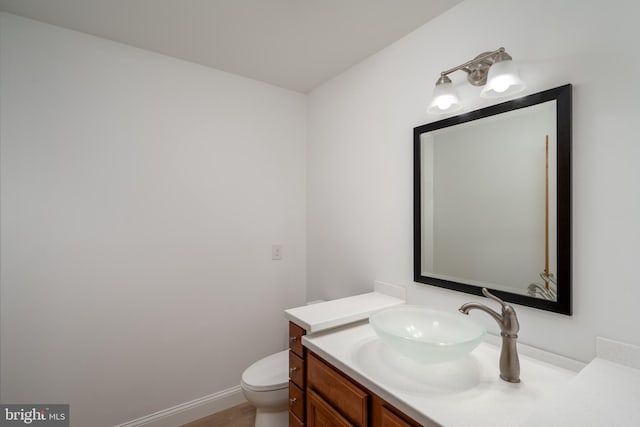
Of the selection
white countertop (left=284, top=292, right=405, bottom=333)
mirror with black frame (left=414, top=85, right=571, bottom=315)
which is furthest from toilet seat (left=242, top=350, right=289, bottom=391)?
mirror with black frame (left=414, top=85, right=571, bottom=315)

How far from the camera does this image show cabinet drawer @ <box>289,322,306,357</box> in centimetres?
145

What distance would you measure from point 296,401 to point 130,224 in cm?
144

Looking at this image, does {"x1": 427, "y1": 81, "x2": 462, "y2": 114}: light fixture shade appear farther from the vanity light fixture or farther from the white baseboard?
the white baseboard

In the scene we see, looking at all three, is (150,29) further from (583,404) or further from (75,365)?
(583,404)

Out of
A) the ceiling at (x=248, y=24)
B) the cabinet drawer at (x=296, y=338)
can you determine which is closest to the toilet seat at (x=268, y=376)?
the cabinet drawer at (x=296, y=338)

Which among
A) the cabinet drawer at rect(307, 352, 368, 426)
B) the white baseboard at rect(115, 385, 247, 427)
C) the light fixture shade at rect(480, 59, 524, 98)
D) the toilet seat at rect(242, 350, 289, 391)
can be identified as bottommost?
the white baseboard at rect(115, 385, 247, 427)

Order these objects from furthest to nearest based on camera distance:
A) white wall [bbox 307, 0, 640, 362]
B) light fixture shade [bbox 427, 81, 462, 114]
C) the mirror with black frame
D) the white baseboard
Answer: the white baseboard
light fixture shade [bbox 427, 81, 462, 114]
the mirror with black frame
white wall [bbox 307, 0, 640, 362]

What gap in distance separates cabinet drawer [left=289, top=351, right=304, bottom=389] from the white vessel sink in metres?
0.44

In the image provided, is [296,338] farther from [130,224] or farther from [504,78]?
[504,78]

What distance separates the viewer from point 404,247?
5.67ft

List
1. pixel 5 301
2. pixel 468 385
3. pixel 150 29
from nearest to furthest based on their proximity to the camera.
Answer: pixel 468 385
pixel 5 301
pixel 150 29

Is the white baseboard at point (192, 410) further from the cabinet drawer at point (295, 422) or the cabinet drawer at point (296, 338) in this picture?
the cabinet drawer at point (296, 338)

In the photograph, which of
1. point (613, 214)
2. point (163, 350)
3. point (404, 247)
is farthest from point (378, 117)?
point (163, 350)

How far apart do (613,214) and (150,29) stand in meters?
2.32
